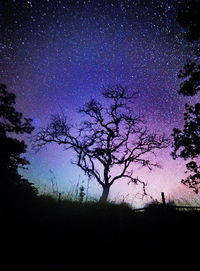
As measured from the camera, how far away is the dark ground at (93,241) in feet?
17.7

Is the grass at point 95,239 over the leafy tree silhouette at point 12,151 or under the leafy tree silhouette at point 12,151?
under

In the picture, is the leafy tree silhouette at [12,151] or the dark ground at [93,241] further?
the leafy tree silhouette at [12,151]

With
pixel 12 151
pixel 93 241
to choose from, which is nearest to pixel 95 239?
pixel 93 241

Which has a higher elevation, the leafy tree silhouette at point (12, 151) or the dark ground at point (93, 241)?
the leafy tree silhouette at point (12, 151)

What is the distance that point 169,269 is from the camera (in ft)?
17.4

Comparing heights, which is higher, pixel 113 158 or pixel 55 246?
pixel 113 158

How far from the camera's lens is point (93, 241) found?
6.64 metres

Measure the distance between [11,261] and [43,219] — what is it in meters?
2.91

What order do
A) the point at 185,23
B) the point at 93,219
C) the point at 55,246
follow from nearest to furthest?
the point at 55,246, the point at 93,219, the point at 185,23

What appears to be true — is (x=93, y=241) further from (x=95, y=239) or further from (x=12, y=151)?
(x=12, y=151)

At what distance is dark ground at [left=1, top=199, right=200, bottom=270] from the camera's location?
5387 millimetres

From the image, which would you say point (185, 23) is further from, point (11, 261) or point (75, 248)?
point (11, 261)

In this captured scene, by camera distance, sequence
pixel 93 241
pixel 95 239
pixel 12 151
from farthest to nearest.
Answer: pixel 12 151 < pixel 95 239 < pixel 93 241

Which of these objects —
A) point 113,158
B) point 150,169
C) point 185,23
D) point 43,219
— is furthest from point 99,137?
point 43,219
